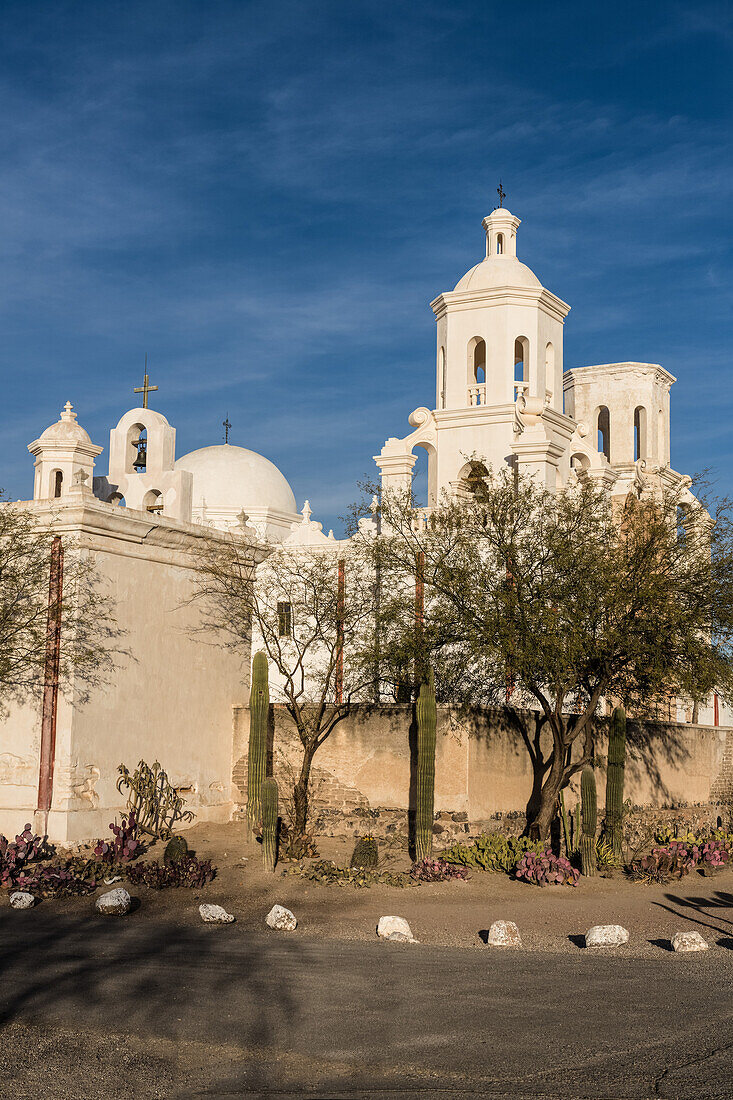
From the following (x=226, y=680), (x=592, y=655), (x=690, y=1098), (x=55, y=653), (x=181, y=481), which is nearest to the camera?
(x=690, y=1098)

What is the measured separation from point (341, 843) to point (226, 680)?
3.29 meters

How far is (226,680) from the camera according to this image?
62.5 feet

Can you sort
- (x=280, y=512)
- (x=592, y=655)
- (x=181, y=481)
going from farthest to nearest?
(x=280, y=512) < (x=181, y=481) < (x=592, y=655)

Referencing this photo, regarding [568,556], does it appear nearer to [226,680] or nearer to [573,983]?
[226,680]

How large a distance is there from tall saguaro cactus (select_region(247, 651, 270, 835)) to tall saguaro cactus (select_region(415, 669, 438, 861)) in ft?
7.61

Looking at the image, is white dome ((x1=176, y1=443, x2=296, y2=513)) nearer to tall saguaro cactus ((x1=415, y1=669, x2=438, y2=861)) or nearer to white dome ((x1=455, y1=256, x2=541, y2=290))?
white dome ((x1=455, y1=256, x2=541, y2=290))

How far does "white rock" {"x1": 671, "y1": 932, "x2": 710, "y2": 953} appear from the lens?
1198 centimetres

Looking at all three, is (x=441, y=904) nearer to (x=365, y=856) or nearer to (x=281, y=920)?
(x=365, y=856)

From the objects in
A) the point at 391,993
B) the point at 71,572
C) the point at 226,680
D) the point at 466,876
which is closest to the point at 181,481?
the point at 226,680

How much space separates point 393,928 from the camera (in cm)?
1277

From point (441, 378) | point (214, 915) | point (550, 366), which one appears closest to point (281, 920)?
point (214, 915)

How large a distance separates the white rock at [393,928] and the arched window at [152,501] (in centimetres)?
1286

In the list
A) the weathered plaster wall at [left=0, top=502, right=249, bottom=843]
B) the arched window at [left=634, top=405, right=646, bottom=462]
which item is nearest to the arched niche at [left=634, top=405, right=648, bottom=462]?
the arched window at [left=634, top=405, right=646, bottom=462]

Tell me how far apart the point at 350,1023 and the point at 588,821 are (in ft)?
32.3
